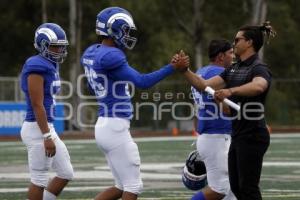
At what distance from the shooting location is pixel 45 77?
8.83 meters

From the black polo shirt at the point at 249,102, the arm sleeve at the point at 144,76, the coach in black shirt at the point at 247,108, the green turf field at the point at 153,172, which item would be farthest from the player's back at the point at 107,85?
the green turf field at the point at 153,172

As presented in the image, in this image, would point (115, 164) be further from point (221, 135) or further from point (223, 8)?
point (223, 8)

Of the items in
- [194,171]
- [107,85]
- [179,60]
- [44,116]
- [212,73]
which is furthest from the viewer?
[194,171]

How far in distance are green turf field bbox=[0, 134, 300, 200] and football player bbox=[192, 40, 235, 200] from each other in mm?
1959

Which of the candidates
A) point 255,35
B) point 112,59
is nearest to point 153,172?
point 255,35

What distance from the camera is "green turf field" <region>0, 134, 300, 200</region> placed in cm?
1158

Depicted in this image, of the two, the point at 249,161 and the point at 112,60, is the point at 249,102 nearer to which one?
the point at 249,161

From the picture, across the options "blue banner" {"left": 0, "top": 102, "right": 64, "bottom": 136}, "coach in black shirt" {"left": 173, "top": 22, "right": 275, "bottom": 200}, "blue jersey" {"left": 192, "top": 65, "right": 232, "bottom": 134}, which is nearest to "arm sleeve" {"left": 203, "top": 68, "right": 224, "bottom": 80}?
"blue jersey" {"left": 192, "top": 65, "right": 232, "bottom": 134}

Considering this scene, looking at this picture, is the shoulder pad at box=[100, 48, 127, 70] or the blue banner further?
the blue banner

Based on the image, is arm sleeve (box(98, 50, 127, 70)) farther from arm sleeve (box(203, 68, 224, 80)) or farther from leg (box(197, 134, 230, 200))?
leg (box(197, 134, 230, 200))

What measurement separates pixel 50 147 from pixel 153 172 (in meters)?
6.24

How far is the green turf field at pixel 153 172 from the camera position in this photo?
11578 millimetres

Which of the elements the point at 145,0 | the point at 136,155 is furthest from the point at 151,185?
the point at 145,0

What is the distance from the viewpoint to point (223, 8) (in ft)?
133
